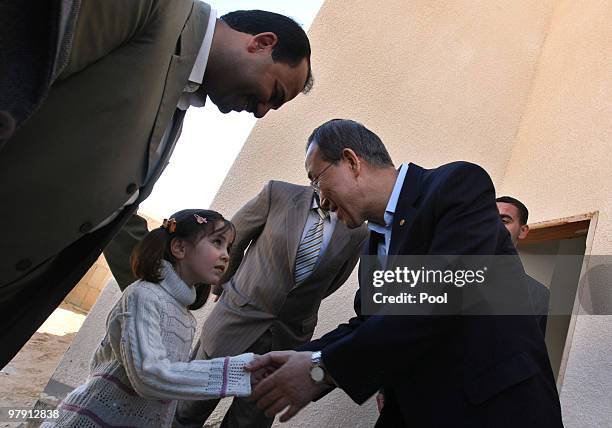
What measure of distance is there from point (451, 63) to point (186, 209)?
109 inches

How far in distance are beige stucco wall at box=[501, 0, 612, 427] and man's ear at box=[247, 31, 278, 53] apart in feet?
6.95

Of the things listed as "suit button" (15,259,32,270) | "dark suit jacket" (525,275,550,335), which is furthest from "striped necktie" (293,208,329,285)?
"suit button" (15,259,32,270)

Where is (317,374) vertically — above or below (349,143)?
below

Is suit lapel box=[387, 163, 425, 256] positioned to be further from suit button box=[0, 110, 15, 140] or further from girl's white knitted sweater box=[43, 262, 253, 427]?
suit button box=[0, 110, 15, 140]

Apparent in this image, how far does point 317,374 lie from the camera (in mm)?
1679

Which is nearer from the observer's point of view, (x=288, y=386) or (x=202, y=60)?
(x=202, y=60)

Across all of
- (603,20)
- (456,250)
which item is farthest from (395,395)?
(603,20)

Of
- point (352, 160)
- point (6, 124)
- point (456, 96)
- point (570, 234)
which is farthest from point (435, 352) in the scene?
point (456, 96)

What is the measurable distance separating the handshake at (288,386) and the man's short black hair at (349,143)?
2.37ft

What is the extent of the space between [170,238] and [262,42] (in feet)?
3.24

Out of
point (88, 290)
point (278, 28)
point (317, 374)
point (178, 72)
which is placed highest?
point (278, 28)

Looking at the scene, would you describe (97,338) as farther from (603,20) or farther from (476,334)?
(603,20)

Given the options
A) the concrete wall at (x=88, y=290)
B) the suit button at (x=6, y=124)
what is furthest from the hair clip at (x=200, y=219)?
the concrete wall at (x=88, y=290)

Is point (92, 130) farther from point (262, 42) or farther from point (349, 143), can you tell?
point (349, 143)
